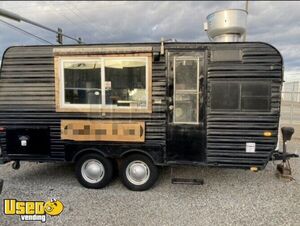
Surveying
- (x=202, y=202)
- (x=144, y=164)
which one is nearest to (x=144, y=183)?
(x=144, y=164)

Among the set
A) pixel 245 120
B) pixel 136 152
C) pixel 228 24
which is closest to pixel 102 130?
pixel 136 152

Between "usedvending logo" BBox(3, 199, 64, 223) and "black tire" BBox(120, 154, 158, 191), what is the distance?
1.15 metres

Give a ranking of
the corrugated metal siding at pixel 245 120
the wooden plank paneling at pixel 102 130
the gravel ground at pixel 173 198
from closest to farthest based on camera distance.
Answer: the gravel ground at pixel 173 198, the corrugated metal siding at pixel 245 120, the wooden plank paneling at pixel 102 130

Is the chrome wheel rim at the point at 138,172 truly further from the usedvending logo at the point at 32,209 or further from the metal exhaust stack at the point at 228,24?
the metal exhaust stack at the point at 228,24

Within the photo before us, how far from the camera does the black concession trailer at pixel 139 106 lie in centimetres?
395

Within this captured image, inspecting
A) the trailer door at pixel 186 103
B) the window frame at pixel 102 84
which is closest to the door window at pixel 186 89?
the trailer door at pixel 186 103

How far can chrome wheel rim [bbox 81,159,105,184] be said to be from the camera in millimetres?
4488

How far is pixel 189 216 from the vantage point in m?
3.59

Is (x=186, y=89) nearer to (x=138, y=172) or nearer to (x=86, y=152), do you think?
(x=138, y=172)

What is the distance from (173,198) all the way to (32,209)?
228 cm

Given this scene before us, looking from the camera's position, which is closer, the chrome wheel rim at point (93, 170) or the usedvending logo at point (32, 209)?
the usedvending logo at point (32, 209)

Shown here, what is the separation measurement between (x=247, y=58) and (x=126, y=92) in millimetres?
2099

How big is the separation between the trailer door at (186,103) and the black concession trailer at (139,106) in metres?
0.02

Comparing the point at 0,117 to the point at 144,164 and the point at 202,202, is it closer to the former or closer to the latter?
the point at 144,164
